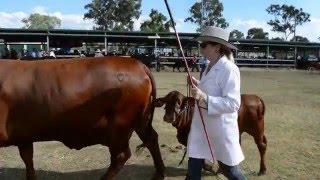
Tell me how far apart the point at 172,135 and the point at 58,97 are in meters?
4.04

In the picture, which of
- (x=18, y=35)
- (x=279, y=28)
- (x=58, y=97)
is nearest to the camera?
(x=58, y=97)

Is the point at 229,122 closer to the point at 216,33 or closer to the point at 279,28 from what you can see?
the point at 216,33

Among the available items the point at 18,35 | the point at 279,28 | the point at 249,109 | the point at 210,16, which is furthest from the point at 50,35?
the point at 279,28

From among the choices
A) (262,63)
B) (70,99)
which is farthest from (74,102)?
(262,63)

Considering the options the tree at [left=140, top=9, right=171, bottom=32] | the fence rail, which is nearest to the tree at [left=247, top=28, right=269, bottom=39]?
the tree at [left=140, top=9, right=171, bottom=32]

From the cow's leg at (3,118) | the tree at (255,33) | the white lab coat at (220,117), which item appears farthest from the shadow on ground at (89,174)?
the tree at (255,33)

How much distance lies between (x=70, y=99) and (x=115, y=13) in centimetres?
8139

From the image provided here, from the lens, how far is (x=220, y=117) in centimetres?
396

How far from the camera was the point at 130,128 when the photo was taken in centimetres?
523

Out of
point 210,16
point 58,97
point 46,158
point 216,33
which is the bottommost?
point 46,158

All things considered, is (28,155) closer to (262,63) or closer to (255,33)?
(262,63)

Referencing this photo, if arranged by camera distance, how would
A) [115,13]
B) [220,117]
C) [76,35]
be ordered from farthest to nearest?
1. [115,13]
2. [76,35]
3. [220,117]

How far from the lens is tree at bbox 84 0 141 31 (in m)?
83.3

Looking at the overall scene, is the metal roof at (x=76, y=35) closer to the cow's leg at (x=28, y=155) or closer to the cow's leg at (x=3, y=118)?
the cow's leg at (x=28, y=155)
